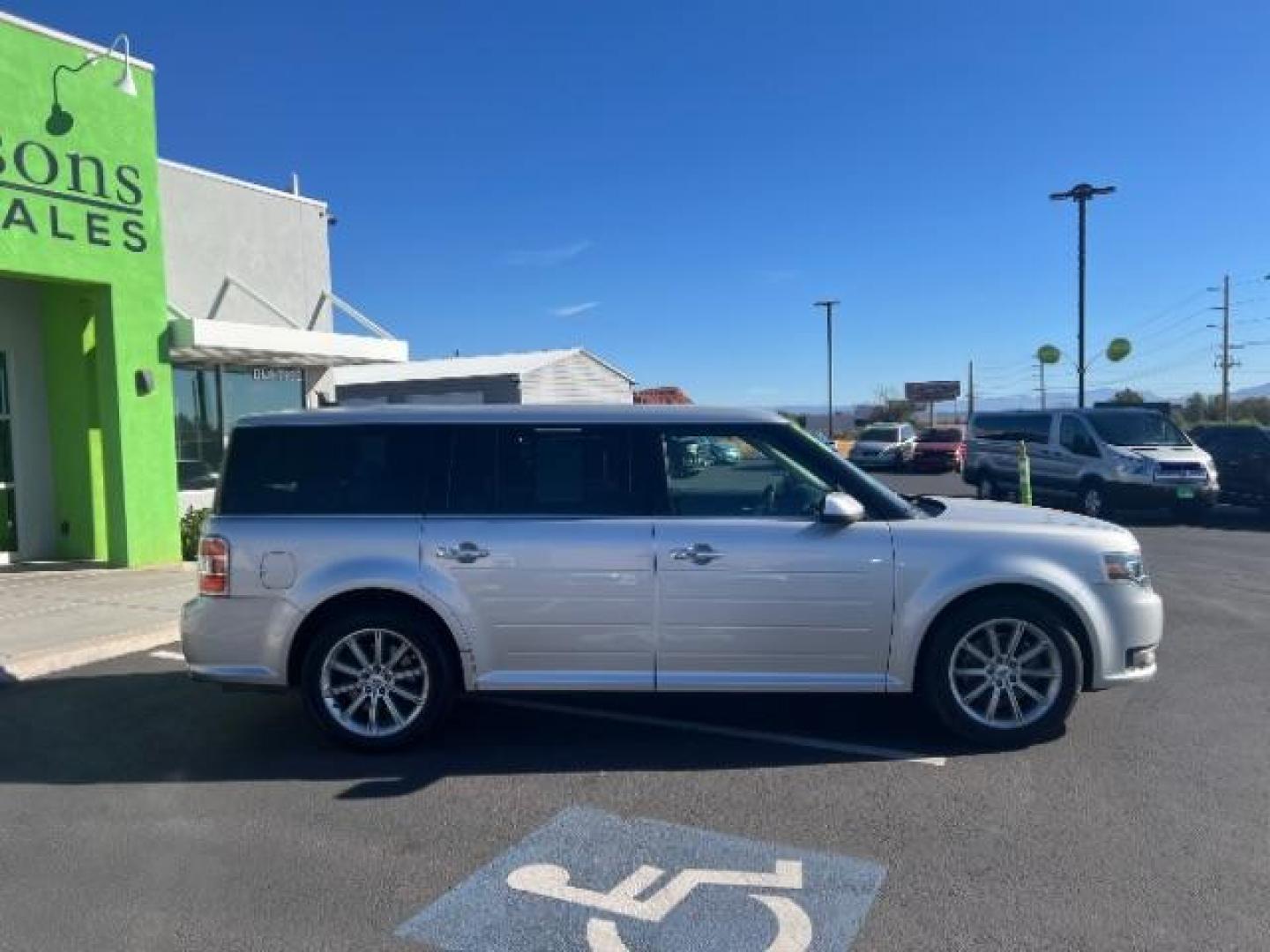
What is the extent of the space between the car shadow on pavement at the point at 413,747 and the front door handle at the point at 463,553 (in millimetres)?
1036

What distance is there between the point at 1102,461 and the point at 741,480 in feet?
43.5

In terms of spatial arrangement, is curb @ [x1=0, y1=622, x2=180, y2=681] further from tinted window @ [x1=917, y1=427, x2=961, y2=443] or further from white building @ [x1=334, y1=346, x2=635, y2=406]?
tinted window @ [x1=917, y1=427, x2=961, y2=443]

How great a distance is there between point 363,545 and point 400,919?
2.11 m

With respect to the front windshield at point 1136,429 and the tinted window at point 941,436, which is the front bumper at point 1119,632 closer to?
the front windshield at point 1136,429

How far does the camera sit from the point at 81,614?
27.6 ft

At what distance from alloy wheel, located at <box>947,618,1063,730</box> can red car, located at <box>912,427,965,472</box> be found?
28.4m

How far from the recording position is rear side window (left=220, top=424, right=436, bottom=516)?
5.18 metres

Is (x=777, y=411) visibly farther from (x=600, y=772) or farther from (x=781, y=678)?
(x=600, y=772)

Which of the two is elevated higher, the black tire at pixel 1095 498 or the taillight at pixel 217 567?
the taillight at pixel 217 567

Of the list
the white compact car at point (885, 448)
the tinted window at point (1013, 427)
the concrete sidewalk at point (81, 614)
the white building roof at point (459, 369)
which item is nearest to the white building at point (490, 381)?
the white building roof at point (459, 369)

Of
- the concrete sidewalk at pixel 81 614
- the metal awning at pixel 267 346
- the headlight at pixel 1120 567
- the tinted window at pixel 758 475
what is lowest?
the concrete sidewalk at pixel 81 614

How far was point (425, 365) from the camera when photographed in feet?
130

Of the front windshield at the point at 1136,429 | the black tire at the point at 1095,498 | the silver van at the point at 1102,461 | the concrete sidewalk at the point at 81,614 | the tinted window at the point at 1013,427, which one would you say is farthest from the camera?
the tinted window at the point at 1013,427

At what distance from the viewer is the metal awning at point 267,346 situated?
37.3 feet
